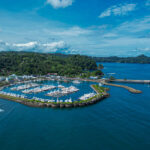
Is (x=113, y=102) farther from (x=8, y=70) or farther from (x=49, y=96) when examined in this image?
(x=8, y=70)

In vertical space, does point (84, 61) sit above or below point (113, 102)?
above

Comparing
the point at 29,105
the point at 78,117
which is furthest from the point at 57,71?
the point at 78,117

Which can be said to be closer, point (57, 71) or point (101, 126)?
point (101, 126)

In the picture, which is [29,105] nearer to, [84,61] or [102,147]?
[102,147]

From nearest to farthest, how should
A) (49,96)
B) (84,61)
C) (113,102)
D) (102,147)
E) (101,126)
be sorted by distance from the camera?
(102,147)
(101,126)
(113,102)
(49,96)
(84,61)

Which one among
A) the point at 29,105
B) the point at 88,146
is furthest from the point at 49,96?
the point at 88,146

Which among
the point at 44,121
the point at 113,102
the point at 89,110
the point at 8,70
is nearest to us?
the point at 44,121
